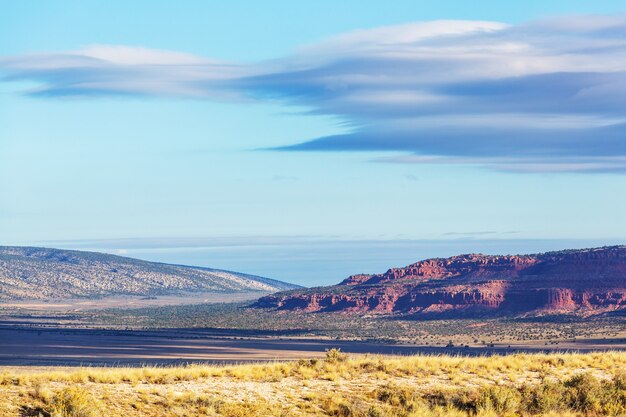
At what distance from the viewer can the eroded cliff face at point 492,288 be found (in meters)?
134

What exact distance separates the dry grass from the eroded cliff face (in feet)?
331

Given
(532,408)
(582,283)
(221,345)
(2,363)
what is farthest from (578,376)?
(582,283)

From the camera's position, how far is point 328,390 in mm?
29203

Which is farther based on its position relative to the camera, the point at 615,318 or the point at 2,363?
the point at 615,318

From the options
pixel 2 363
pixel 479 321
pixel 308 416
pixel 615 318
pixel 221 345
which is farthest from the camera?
pixel 479 321

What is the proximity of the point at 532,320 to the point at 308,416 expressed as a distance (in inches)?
3868

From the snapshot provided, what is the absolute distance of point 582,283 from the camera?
137 metres

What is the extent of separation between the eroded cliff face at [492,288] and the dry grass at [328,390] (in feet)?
331

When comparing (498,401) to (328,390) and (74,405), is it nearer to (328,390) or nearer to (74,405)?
(328,390)

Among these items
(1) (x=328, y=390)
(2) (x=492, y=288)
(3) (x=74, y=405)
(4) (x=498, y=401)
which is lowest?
(4) (x=498, y=401)

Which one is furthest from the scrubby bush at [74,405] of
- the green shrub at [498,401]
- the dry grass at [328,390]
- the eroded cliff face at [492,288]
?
the eroded cliff face at [492,288]

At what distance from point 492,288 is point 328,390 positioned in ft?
383

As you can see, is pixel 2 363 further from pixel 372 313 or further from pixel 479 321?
pixel 372 313

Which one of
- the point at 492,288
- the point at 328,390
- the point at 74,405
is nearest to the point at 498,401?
the point at 328,390
